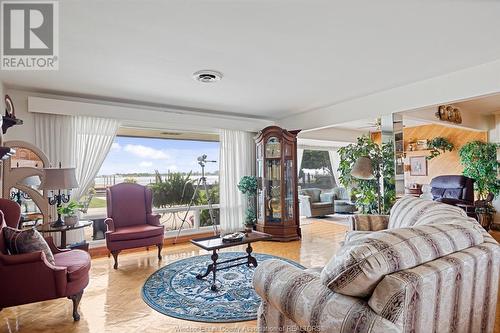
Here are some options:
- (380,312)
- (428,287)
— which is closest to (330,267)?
(380,312)

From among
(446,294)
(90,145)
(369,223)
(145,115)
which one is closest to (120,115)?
(145,115)

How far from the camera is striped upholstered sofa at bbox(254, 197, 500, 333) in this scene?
1137 millimetres

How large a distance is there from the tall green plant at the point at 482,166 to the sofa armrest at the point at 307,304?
5580mm

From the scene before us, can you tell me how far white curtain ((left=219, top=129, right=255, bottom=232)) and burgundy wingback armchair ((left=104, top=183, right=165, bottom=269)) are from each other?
1.56 metres

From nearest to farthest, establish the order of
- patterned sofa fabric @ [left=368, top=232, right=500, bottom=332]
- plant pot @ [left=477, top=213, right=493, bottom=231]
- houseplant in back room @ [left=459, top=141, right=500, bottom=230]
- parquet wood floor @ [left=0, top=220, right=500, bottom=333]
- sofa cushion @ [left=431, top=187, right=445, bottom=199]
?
patterned sofa fabric @ [left=368, top=232, right=500, bottom=332], parquet wood floor @ [left=0, top=220, right=500, bottom=333], plant pot @ [left=477, top=213, right=493, bottom=231], houseplant in back room @ [left=459, top=141, right=500, bottom=230], sofa cushion @ [left=431, top=187, right=445, bottom=199]

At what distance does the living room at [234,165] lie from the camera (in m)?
1.43

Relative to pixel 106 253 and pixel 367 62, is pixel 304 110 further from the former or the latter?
pixel 106 253

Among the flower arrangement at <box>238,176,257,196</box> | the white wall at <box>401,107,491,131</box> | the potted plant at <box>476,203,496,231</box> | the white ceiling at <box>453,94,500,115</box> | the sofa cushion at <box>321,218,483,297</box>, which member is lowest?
the potted plant at <box>476,203,496,231</box>

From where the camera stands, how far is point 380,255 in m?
1.19

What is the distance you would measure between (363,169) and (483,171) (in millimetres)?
3375

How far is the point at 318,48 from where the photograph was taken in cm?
257

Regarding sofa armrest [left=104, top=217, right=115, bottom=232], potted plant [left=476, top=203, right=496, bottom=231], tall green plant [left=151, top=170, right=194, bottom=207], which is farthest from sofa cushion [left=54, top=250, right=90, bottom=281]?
potted plant [left=476, top=203, right=496, bottom=231]

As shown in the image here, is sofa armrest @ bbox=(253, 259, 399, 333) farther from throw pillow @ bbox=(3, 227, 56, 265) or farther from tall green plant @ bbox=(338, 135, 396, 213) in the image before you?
tall green plant @ bbox=(338, 135, 396, 213)

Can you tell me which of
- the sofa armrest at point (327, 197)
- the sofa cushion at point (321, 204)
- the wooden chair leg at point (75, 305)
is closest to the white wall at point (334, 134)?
the sofa armrest at point (327, 197)
